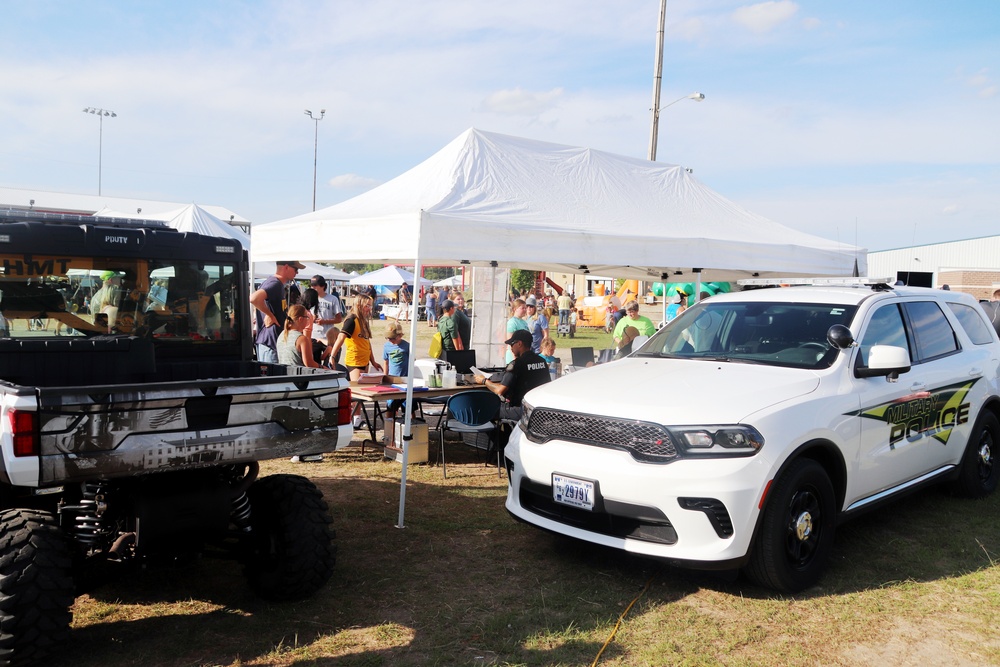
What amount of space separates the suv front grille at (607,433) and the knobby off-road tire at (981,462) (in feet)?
11.3

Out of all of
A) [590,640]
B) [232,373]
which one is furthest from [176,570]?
[590,640]

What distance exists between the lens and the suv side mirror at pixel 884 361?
4867 mm

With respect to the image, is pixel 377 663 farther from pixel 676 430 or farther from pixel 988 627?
pixel 988 627

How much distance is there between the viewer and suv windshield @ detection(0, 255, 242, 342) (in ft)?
14.1

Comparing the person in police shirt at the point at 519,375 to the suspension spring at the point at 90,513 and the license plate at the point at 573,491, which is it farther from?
the suspension spring at the point at 90,513

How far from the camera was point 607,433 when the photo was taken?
4.51 meters

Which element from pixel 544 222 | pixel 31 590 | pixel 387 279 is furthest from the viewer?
pixel 387 279

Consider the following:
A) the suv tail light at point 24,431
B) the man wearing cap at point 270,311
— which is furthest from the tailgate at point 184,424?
the man wearing cap at point 270,311

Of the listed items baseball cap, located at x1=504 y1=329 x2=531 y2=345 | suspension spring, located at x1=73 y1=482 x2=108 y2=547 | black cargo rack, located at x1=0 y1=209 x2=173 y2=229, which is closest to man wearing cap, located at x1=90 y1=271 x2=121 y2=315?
black cargo rack, located at x1=0 y1=209 x2=173 y2=229

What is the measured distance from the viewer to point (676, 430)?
13.9ft

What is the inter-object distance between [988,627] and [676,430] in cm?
198

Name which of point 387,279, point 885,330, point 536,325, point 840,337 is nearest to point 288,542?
point 840,337

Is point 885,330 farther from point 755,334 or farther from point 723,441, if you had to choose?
point 723,441

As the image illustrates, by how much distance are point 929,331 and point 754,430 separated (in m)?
2.71
